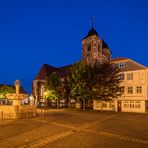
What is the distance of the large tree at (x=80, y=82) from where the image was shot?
3916cm

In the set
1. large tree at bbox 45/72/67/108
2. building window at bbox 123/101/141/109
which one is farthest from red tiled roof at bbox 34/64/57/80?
building window at bbox 123/101/141/109

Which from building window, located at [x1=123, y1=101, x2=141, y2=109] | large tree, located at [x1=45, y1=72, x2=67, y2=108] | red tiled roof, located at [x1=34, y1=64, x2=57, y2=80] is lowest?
building window, located at [x1=123, y1=101, x2=141, y2=109]

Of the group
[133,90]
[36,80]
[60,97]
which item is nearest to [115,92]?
[133,90]

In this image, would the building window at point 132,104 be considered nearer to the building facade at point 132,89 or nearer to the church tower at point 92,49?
the building facade at point 132,89

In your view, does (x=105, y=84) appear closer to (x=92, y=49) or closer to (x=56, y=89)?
(x=56, y=89)

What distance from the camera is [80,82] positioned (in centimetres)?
3947

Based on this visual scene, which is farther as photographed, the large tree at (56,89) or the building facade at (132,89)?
the large tree at (56,89)

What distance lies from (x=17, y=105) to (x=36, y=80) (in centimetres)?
5153

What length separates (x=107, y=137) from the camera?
12805 millimetres

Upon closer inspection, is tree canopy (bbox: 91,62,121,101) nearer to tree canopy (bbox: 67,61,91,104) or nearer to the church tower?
tree canopy (bbox: 67,61,91,104)

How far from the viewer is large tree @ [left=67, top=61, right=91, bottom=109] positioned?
39.2 m

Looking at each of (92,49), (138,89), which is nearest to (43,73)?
(92,49)

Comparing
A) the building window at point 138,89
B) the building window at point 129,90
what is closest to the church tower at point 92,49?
the building window at point 129,90

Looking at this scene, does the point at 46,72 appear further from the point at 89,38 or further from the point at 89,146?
the point at 89,146
